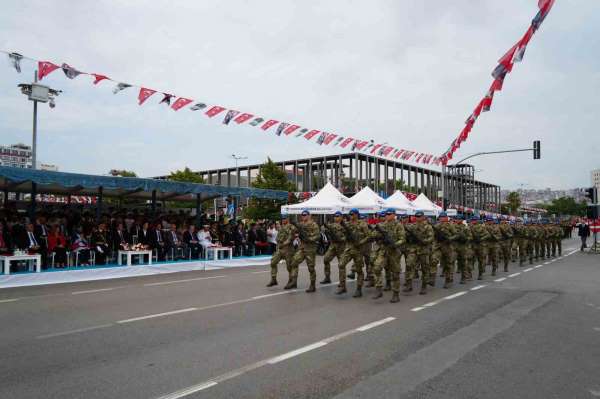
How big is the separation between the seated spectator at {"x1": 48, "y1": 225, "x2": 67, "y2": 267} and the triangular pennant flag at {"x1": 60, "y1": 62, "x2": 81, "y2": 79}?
15.3ft

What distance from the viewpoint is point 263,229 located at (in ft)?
76.5

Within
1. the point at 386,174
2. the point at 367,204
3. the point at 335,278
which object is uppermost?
the point at 386,174

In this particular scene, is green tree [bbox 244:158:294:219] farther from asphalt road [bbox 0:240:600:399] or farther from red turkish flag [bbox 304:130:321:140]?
asphalt road [bbox 0:240:600:399]

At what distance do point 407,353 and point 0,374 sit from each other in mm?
4560

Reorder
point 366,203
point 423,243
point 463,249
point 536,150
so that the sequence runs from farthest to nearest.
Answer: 1. point 536,150
2. point 366,203
3. point 463,249
4. point 423,243

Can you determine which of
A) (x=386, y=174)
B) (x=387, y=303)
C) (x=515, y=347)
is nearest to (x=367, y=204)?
(x=387, y=303)

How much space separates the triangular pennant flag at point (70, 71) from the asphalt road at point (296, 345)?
20.3 feet

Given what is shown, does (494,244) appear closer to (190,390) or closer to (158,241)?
(158,241)

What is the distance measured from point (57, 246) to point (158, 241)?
159 inches

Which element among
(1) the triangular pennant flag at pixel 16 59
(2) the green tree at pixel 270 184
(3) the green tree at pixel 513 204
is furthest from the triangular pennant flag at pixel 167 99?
(3) the green tree at pixel 513 204

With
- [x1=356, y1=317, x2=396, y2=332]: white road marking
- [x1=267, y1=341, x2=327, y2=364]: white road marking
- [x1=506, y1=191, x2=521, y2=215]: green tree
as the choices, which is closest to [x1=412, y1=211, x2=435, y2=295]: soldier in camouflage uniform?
[x1=356, y1=317, x2=396, y2=332]: white road marking

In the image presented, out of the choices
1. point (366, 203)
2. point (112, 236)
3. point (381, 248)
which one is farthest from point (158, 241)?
point (381, 248)

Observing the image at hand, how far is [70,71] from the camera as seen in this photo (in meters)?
13.3

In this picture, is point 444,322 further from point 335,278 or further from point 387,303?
point 335,278
